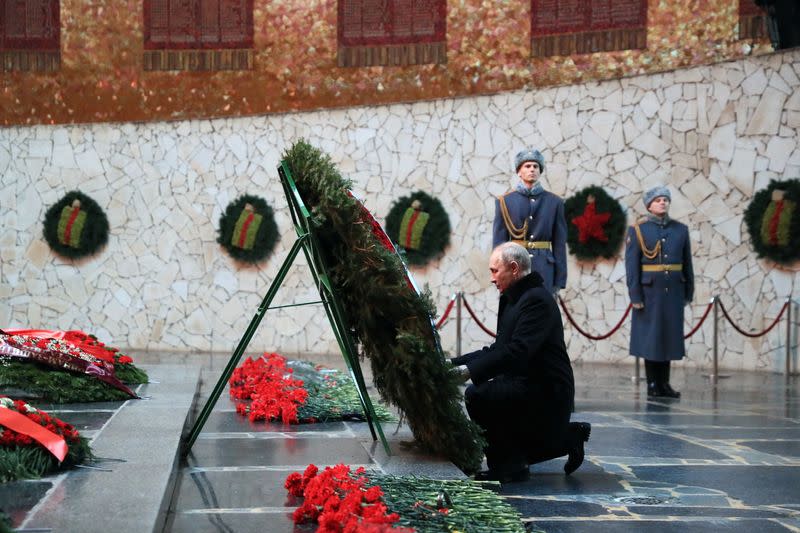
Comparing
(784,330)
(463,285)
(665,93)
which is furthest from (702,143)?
(463,285)

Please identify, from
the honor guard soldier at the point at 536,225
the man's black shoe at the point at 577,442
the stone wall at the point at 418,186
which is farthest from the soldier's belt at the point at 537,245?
the stone wall at the point at 418,186

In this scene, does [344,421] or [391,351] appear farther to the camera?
[344,421]

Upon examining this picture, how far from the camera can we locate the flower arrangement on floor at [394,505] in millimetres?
3262

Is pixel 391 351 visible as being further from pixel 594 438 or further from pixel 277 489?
pixel 594 438

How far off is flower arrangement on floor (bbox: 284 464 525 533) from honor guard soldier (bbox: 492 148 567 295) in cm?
398

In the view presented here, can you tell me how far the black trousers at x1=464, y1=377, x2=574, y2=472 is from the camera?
15.9 feet

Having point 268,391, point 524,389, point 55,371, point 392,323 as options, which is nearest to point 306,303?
point 392,323

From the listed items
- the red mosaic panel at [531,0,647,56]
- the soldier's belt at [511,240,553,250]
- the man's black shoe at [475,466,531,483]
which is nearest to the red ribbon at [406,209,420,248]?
the red mosaic panel at [531,0,647,56]

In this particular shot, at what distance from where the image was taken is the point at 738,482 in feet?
15.9

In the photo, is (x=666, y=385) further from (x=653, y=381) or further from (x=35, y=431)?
(x=35, y=431)

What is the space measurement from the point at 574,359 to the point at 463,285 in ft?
4.87

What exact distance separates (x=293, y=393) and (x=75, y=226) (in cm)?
743

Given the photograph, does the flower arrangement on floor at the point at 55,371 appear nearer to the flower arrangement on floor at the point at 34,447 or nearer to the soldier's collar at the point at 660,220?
the flower arrangement on floor at the point at 34,447

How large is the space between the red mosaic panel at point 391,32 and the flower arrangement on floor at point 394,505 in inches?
382
